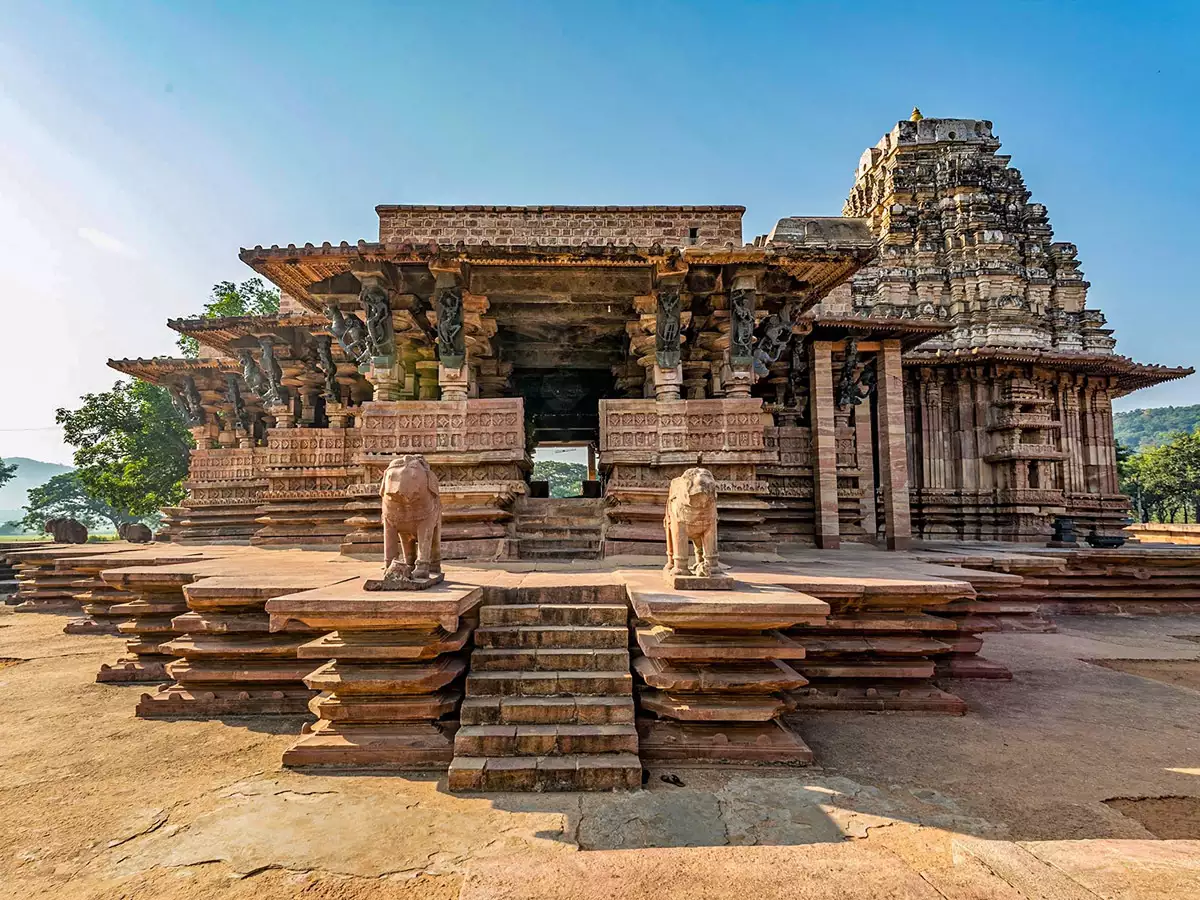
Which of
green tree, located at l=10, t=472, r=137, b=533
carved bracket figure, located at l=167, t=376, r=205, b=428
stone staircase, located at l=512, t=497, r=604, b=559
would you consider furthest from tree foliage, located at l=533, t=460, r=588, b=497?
stone staircase, located at l=512, t=497, r=604, b=559

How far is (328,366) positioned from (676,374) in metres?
8.41

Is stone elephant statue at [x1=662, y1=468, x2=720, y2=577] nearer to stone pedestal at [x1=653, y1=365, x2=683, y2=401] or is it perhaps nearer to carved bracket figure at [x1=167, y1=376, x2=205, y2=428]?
stone pedestal at [x1=653, y1=365, x2=683, y2=401]

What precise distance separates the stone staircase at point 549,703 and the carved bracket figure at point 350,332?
6.56m

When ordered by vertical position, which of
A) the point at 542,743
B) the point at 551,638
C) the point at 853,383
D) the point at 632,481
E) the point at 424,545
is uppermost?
the point at 853,383

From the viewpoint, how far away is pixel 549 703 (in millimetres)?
4152

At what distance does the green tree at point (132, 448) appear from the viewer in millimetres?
25000

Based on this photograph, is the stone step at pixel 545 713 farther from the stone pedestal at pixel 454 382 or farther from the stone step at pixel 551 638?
the stone pedestal at pixel 454 382

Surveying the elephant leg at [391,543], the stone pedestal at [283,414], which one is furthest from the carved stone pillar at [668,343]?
the stone pedestal at [283,414]

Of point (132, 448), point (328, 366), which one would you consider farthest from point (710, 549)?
point (132, 448)

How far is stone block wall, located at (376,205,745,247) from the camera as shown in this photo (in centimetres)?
1131

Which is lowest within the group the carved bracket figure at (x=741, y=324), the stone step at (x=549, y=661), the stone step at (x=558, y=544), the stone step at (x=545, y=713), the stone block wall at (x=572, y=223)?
the stone step at (x=545, y=713)

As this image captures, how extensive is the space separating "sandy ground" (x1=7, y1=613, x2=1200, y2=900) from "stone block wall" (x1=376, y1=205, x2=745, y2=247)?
9145 mm

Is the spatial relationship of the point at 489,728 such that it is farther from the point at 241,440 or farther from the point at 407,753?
the point at 241,440

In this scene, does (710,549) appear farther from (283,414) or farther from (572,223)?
(283,414)
